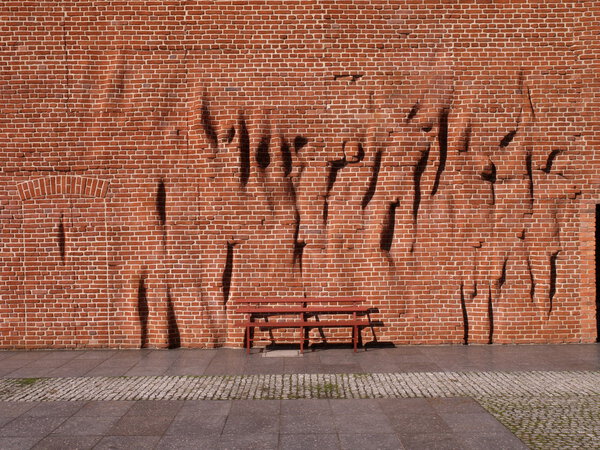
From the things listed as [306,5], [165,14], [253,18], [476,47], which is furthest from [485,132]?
[165,14]

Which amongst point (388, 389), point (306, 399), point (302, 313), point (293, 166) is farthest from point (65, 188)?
point (388, 389)

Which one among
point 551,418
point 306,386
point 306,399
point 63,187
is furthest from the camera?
point 63,187

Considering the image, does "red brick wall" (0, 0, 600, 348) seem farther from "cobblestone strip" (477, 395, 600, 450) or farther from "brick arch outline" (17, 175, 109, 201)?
"cobblestone strip" (477, 395, 600, 450)

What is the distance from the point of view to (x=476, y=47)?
25.2 ft

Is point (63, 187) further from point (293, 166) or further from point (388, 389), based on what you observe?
point (388, 389)

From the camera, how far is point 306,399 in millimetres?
5164

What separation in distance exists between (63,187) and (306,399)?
485 centimetres

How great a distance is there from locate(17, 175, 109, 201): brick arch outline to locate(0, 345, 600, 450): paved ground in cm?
231

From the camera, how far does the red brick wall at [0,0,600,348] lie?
7574 millimetres

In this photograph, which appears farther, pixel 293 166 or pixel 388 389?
pixel 293 166

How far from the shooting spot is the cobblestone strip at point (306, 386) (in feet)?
17.4

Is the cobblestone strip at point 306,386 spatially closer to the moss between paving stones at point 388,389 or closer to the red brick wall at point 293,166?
the moss between paving stones at point 388,389

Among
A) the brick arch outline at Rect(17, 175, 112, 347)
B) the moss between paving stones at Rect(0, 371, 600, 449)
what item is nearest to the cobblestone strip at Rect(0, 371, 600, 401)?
the moss between paving stones at Rect(0, 371, 600, 449)

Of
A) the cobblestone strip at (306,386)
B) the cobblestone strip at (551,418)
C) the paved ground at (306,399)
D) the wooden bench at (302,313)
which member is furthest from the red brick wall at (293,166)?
the cobblestone strip at (551,418)
